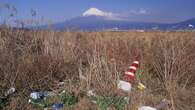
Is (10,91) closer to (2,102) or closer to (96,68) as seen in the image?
(2,102)

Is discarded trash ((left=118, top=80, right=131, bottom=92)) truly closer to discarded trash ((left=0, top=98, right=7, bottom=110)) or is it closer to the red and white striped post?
the red and white striped post

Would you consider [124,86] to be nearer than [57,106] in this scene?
No

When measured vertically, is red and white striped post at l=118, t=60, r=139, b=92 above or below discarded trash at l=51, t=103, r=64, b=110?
above

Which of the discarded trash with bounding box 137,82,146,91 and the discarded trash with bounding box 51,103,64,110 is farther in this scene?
the discarded trash with bounding box 137,82,146,91

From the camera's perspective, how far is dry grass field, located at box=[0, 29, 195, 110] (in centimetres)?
668

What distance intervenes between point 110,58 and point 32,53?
1974mm

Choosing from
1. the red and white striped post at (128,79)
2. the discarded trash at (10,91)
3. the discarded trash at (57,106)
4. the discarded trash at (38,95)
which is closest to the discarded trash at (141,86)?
the red and white striped post at (128,79)

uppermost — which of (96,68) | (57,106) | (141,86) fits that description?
(96,68)

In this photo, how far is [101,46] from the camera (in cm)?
861

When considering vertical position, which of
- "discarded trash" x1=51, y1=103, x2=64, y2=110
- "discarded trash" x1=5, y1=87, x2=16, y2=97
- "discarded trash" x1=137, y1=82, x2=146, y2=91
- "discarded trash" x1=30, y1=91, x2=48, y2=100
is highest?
"discarded trash" x1=5, y1=87, x2=16, y2=97

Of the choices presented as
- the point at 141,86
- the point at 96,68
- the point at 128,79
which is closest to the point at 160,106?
the point at 141,86

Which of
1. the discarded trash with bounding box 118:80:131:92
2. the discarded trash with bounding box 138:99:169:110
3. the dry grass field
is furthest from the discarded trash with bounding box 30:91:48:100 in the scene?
the discarded trash with bounding box 138:99:169:110

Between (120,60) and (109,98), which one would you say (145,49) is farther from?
(109,98)

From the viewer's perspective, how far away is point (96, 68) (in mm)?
7508
